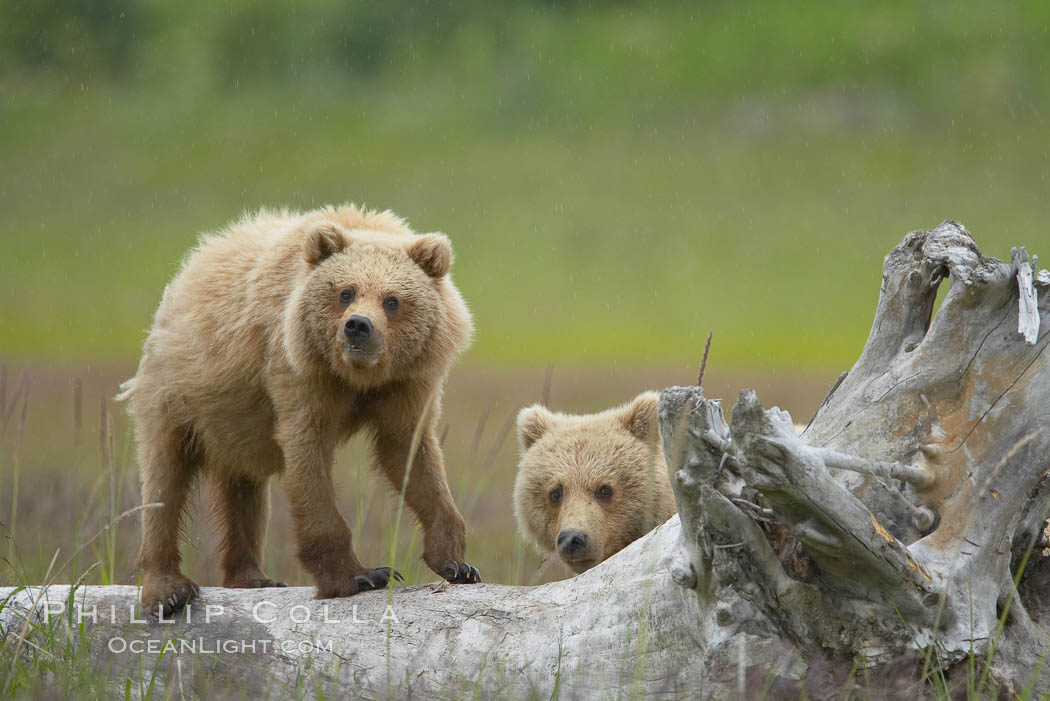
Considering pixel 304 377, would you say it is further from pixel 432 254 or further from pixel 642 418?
pixel 642 418

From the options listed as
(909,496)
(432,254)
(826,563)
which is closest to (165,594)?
(432,254)

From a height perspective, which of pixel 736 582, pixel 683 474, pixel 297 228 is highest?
pixel 297 228

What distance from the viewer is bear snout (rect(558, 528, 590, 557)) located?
552 centimetres

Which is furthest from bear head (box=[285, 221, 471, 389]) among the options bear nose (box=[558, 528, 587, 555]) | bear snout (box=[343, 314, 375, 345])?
bear nose (box=[558, 528, 587, 555])

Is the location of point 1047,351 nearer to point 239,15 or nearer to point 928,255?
point 928,255

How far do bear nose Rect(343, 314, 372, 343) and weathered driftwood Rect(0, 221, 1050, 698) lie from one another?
115 centimetres

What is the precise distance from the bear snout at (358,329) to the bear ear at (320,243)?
1.60ft

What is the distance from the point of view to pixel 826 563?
3768mm

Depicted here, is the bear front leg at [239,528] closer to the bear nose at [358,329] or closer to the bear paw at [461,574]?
the bear paw at [461,574]

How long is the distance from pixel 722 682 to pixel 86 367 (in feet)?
62.4

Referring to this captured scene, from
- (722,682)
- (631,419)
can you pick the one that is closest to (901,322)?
(722,682)

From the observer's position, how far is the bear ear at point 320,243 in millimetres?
5406

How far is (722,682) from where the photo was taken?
3910mm

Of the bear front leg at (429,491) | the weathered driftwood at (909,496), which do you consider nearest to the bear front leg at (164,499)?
the bear front leg at (429,491)
